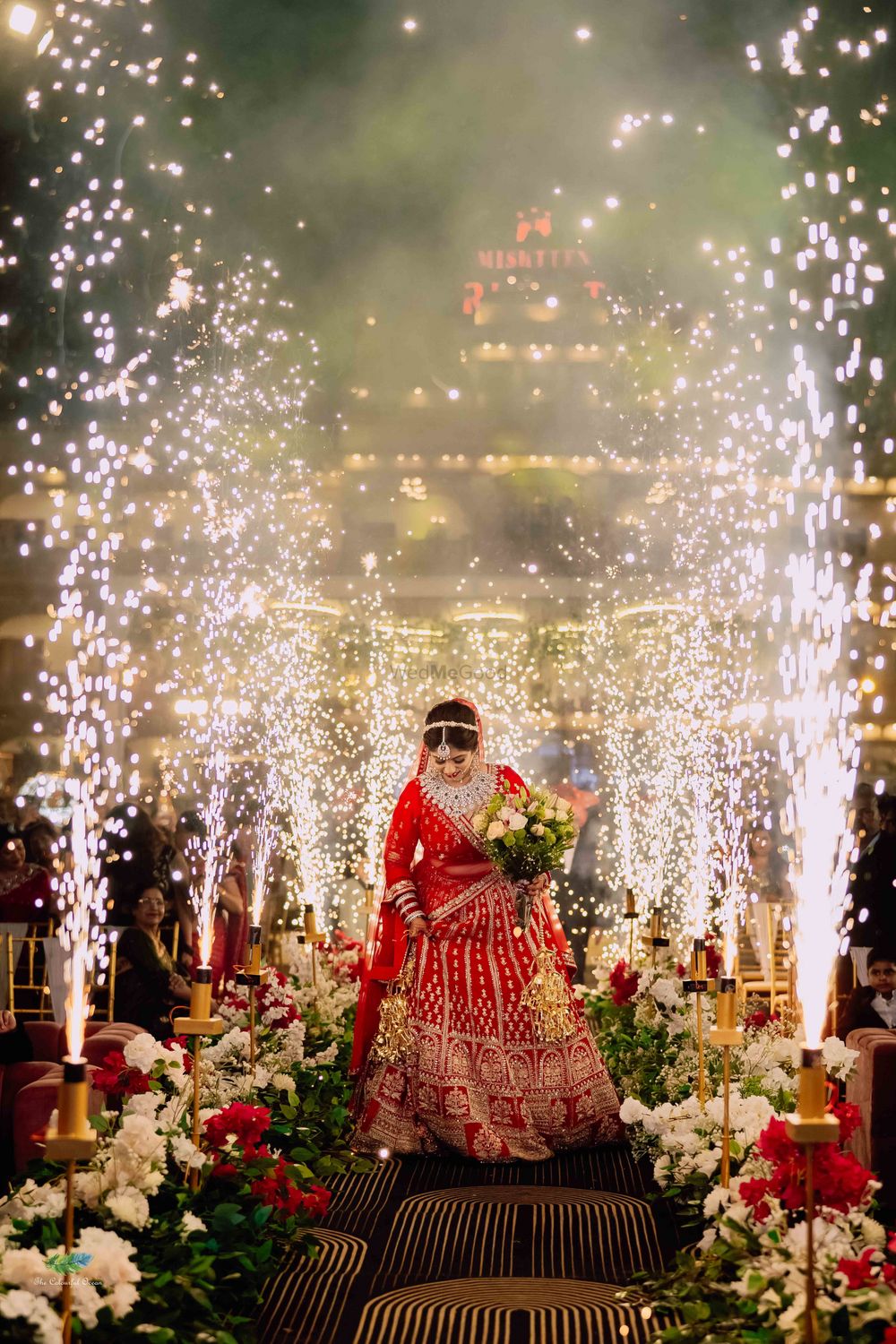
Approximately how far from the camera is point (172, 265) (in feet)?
34.9

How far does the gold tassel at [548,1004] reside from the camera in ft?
19.8

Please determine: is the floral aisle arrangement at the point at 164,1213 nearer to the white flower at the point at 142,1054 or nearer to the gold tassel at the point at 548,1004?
the white flower at the point at 142,1054

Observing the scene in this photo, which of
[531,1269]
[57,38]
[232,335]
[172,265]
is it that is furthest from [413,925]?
[232,335]

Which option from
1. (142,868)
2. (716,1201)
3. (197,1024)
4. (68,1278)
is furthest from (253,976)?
(68,1278)

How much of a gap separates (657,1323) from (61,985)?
3.43m

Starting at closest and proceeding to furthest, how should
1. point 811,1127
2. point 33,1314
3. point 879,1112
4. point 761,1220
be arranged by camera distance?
point 33,1314, point 811,1127, point 761,1220, point 879,1112

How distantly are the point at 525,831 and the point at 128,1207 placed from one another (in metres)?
2.81

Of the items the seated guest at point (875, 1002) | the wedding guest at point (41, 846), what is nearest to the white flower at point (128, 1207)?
the seated guest at point (875, 1002)

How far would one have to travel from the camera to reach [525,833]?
5996mm

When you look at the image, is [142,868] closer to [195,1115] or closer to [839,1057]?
[195,1115]

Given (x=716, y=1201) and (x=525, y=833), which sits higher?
(x=525, y=833)

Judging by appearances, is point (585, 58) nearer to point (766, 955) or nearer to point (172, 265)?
point (172, 265)

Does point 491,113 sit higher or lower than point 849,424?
higher

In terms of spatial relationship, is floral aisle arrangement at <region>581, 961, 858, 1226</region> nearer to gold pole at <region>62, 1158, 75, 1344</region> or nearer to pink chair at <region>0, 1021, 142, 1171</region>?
pink chair at <region>0, 1021, 142, 1171</region>
